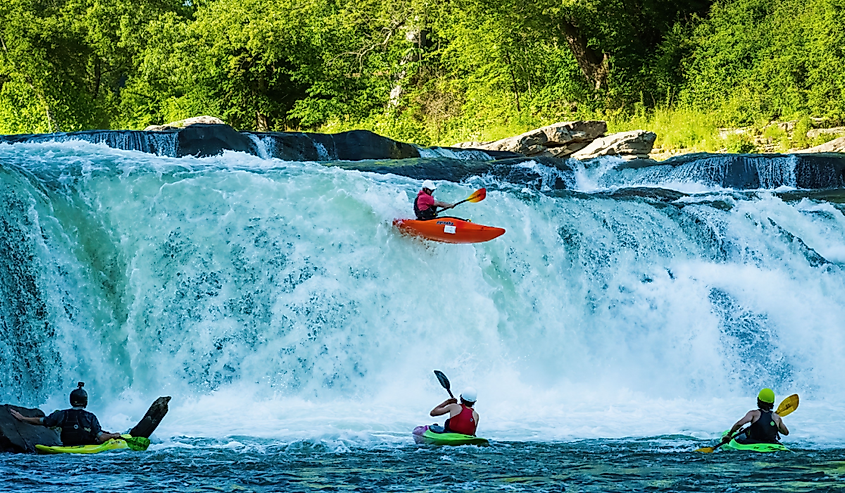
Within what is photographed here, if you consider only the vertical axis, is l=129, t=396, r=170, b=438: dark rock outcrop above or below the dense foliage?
below

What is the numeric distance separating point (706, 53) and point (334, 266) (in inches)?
640

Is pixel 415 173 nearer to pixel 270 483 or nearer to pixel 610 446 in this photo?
pixel 610 446

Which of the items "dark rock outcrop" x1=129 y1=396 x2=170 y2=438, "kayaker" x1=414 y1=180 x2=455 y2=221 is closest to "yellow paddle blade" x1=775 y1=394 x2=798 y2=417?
"kayaker" x1=414 y1=180 x2=455 y2=221

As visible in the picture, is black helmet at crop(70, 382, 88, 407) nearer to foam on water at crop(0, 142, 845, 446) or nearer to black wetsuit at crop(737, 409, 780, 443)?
foam on water at crop(0, 142, 845, 446)

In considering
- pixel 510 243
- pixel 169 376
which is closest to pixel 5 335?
pixel 169 376

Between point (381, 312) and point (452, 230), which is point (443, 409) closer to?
point (381, 312)

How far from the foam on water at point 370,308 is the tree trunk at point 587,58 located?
13836 millimetres

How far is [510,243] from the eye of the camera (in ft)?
29.8

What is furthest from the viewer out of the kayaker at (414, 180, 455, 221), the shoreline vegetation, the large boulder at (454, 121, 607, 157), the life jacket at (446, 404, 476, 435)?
the shoreline vegetation

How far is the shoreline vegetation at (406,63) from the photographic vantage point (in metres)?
21.7

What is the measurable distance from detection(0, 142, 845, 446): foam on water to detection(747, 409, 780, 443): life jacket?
789mm

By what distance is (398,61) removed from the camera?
24.8 metres

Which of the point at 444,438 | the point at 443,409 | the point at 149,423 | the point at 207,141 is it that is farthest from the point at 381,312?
the point at 207,141

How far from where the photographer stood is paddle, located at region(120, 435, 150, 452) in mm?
5770
